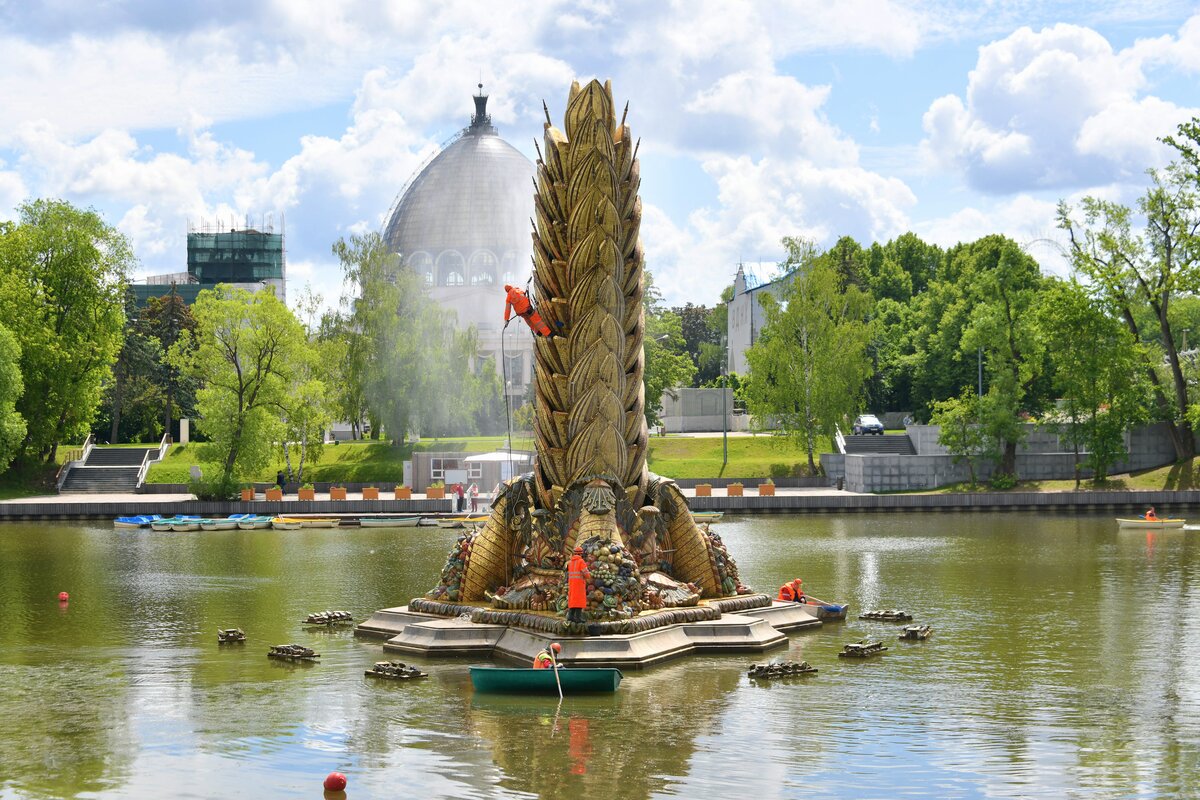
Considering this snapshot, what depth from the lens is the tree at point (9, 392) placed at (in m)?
67.5

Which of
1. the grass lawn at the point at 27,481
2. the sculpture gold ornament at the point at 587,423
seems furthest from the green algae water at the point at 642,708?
the grass lawn at the point at 27,481

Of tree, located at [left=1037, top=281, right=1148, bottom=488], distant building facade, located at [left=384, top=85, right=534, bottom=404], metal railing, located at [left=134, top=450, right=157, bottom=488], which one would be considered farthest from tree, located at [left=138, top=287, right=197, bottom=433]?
tree, located at [left=1037, top=281, right=1148, bottom=488]

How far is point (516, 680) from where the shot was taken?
21.2 m

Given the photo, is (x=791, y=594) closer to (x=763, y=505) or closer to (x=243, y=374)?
(x=763, y=505)

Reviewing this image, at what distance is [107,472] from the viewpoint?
78.5 meters

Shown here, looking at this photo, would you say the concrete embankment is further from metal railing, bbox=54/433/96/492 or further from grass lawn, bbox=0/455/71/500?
metal railing, bbox=54/433/96/492

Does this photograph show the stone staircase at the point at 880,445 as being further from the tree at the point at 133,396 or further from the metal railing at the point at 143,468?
the tree at the point at 133,396

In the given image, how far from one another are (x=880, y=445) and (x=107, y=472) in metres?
43.8

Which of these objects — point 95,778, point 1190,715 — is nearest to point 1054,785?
point 1190,715

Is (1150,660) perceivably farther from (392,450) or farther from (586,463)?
(392,450)

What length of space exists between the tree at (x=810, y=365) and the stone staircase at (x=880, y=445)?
5.56ft

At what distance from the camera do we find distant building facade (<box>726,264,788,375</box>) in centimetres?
12150

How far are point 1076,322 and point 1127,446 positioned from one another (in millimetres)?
7413

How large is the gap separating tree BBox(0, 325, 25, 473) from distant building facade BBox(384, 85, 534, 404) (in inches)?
2582
